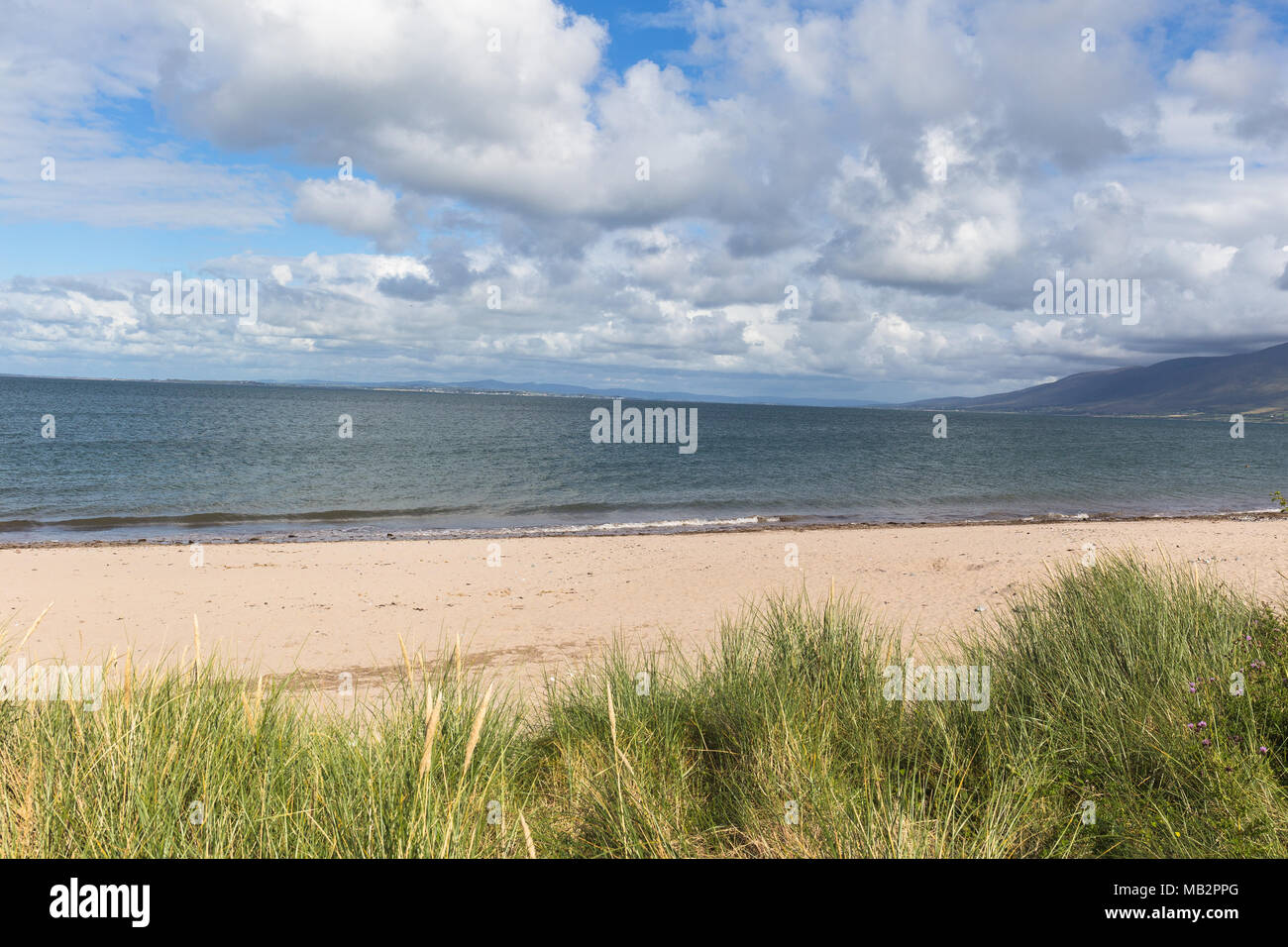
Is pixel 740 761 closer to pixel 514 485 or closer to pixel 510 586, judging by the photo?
pixel 510 586

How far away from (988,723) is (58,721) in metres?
4.97

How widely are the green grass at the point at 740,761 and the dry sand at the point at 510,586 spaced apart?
3.87m

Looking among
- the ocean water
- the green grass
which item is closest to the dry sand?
the green grass

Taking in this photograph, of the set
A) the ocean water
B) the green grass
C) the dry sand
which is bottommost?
the dry sand

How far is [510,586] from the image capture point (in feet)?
52.2

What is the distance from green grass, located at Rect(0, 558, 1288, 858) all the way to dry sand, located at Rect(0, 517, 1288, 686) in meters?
3.87

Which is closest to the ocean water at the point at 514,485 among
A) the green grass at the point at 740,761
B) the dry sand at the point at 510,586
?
the dry sand at the point at 510,586

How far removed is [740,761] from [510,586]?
40.4ft

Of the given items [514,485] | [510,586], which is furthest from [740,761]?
[514,485]

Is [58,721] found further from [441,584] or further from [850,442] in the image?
[850,442]

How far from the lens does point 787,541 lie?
2231 cm

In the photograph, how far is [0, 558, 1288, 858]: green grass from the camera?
2.77 m

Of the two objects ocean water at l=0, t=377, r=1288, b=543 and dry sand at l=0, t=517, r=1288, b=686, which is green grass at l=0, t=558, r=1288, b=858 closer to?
dry sand at l=0, t=517, r=1288, b=686

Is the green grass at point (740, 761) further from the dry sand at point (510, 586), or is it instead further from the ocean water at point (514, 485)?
the ocean water at point (514, 485)
